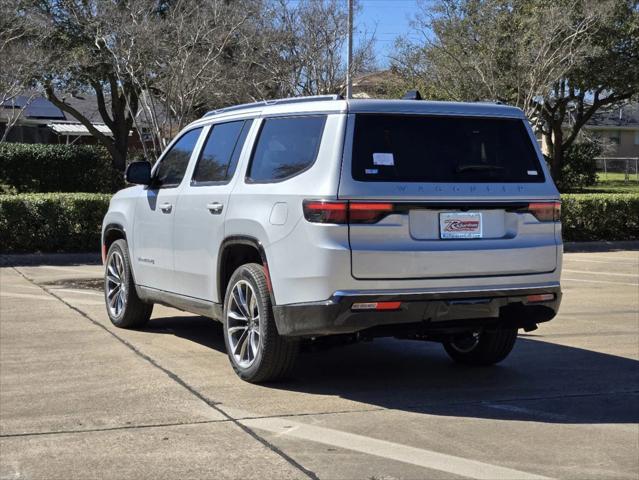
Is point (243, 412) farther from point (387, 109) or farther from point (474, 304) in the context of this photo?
point (387, 109)

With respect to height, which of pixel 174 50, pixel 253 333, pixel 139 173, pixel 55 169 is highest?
pixel 174 50

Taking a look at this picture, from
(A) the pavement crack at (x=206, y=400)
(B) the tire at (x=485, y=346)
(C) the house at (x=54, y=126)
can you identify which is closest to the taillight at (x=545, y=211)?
(B) the tire at (x=485, y=346)

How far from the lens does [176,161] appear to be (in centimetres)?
816

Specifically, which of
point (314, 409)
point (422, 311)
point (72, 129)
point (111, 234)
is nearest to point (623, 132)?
point (72, 129)

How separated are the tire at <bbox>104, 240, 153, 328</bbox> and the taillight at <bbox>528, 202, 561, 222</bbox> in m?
3.82

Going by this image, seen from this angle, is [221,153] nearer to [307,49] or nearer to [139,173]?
[139,173]

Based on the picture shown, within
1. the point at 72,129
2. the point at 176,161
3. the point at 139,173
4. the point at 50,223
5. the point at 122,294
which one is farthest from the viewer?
the point at 72,129

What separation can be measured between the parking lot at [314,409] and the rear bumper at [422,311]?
522 mm

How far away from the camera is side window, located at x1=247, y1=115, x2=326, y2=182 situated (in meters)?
6.39

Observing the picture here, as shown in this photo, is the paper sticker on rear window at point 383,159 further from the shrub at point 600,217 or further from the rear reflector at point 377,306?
the shrub at point 600,217

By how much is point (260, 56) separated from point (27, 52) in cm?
637

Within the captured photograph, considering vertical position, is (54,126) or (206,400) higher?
(54,126)

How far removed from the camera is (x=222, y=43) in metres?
24.0

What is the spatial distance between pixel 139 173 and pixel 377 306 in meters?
3.14
